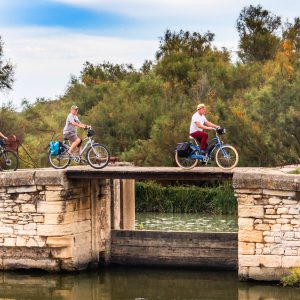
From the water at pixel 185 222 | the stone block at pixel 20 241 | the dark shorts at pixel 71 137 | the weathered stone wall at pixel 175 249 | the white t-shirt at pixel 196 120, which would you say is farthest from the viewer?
the water at pixel 185 222

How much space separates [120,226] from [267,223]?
20.9 feet

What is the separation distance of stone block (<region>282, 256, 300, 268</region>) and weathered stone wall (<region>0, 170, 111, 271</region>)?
203 inches

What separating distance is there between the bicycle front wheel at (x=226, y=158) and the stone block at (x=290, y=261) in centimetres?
254

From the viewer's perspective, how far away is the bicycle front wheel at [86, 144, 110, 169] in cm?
2109

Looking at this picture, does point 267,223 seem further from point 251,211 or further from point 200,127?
point 200,127

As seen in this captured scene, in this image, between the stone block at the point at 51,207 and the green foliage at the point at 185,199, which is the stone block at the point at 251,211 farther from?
the green foliage at the point at 185,199

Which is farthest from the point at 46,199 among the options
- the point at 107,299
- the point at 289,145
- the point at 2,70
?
the point at 2,70

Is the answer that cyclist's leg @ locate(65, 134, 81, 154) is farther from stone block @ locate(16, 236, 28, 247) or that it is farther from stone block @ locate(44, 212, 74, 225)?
stone block @ locate(16, 236, 28, 247)

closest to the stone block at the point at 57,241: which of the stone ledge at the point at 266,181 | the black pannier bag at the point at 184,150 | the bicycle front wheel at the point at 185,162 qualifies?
the bicycle front wheel at the point at 185,162

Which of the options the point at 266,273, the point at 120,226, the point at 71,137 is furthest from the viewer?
the point at 120,226

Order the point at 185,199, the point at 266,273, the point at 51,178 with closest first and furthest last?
1. the point at 266,273
2. the point at 51,178
3. the point at 185,199

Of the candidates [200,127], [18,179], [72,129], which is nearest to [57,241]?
[18,179]

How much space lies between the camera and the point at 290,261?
18.6 m

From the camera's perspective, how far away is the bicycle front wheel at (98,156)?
21094mm
